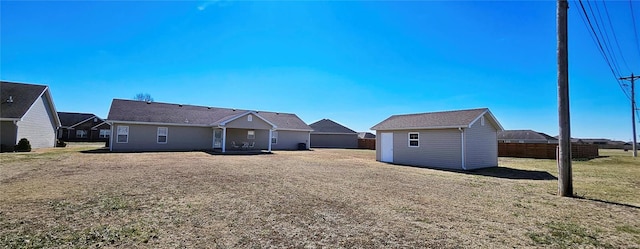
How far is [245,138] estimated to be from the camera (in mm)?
26875

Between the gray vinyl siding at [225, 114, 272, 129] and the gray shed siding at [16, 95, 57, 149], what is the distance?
45.4 ft

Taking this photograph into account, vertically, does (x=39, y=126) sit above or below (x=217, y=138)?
above

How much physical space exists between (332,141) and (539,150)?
75.8 ft

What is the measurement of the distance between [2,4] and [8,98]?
13247 millimetres

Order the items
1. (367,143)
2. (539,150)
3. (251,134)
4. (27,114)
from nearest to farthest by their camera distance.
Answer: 1. (27,114)
2. (539,150)
3. (251,134)
4. (367,143)

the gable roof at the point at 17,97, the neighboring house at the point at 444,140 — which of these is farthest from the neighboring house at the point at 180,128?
the neighboring house at the point at 444,140

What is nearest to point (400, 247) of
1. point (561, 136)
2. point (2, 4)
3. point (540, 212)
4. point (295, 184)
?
point (540, 212)

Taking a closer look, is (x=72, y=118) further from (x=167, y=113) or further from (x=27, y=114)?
(x=167, y=113)

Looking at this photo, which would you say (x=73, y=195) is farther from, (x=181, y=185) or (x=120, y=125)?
(x=120, y=125)

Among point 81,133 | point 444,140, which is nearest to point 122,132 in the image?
point 444,140

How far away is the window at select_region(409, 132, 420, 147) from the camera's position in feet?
56.4

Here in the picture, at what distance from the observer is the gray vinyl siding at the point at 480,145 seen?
50.8ft

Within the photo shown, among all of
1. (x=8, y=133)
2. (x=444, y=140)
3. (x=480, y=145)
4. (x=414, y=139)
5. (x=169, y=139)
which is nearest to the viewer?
(x=444, y=140)

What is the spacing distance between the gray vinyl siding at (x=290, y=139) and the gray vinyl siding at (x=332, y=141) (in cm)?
798
